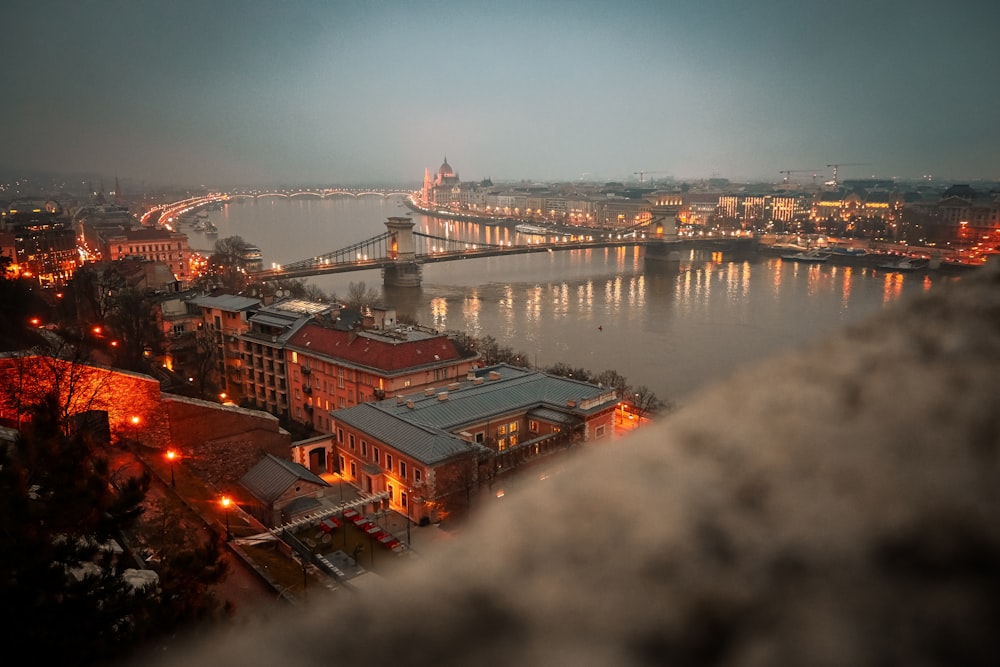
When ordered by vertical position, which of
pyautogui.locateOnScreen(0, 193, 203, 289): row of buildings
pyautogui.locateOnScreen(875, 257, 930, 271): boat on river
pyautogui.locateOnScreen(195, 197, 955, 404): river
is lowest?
pyautogui.locateOnScreen(195, 197, 955, 404): river

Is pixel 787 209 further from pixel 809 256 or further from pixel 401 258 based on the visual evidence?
pixel 401 258

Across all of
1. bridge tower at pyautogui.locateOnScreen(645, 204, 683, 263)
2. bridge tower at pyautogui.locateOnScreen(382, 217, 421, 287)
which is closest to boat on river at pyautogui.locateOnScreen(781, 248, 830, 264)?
bridge tower at pyautogui.locateOnScreen(645, 204, 683, 263)

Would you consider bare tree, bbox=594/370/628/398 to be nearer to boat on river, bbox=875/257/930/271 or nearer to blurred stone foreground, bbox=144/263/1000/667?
blurred stone foreground, bbox=144/263/1000/667

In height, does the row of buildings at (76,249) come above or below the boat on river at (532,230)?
above

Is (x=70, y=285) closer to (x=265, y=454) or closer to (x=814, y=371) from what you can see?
(x=265, y=454)

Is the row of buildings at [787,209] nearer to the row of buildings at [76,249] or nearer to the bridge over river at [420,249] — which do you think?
the bridge over river at [420,249]

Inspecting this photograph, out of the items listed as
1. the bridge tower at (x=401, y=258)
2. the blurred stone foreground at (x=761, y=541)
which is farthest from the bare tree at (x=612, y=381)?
the bridge tower at (x=401, y=258)
